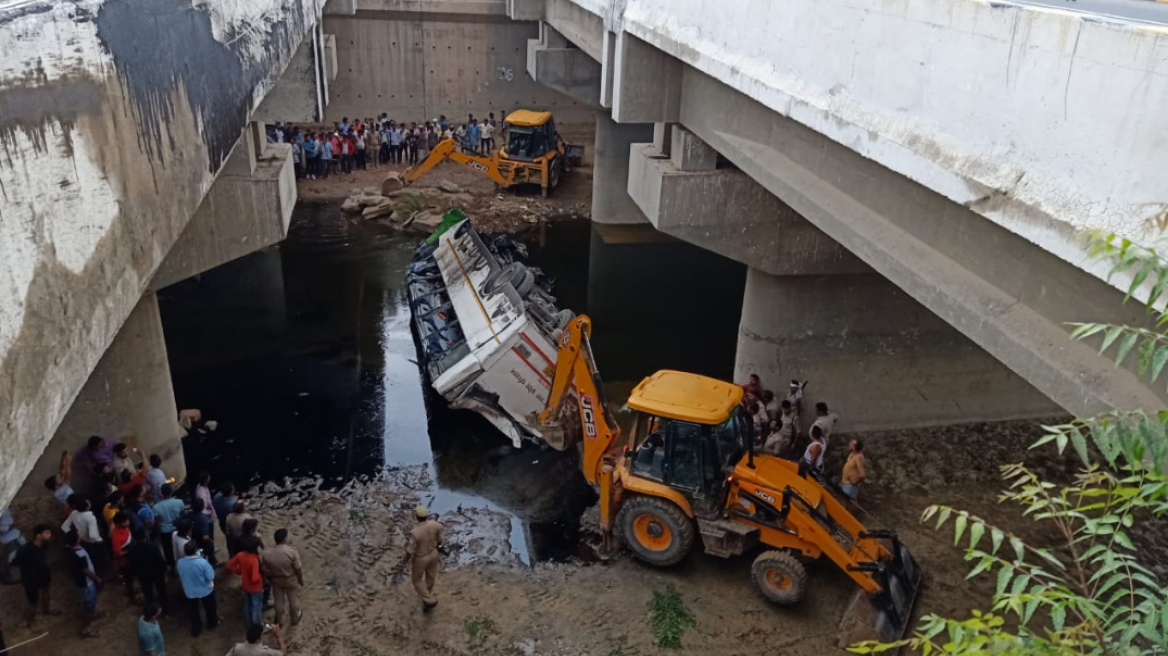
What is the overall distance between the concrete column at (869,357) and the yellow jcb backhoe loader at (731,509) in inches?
112

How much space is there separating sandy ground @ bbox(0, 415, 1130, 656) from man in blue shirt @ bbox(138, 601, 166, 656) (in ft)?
1.77

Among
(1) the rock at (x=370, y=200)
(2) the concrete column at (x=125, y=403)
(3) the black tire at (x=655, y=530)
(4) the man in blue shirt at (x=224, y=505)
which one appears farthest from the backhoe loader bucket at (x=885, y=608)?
(1) the rock at (x=370, y=200)

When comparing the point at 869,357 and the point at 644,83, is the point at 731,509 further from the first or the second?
the point at 644,83

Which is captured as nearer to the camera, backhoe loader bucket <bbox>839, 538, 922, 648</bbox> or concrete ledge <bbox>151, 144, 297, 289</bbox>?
backhoe loader bucket <bbox>839, 538, 922, 648</bbox>

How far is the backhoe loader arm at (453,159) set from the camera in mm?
21531

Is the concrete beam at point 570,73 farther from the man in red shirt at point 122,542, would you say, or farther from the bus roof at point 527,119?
the man in red shirt at point 122,542

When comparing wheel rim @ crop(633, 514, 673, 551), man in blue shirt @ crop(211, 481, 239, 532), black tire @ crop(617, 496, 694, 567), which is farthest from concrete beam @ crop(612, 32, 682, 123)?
man in blue shirt @ crop(211, 481, 239, 532)

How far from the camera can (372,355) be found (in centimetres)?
1395

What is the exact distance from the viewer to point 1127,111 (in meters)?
3.37

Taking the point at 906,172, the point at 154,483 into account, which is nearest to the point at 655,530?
the point at 906,172

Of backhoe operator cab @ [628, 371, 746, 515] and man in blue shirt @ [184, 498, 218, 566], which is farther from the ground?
backhoe operator cab @ [628, 371, 746, 515]

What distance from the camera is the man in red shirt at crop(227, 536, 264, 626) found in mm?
7281

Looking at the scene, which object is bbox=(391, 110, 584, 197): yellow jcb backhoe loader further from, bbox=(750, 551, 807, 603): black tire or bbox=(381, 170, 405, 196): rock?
bbox=(750, 551, 807, 603): black tire

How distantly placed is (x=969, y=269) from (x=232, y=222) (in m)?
7.19
